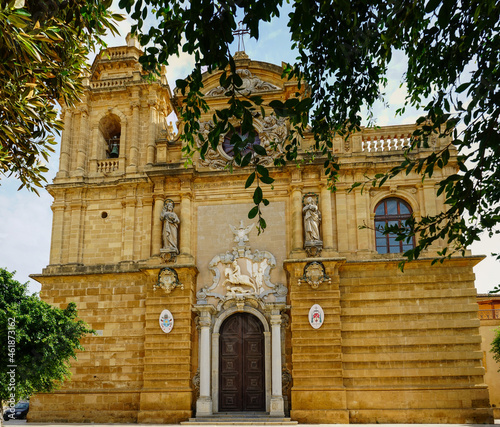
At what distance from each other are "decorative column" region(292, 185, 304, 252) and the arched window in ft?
8.07

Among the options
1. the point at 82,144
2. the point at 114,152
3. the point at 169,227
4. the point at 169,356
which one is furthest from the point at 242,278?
the point at 82,144

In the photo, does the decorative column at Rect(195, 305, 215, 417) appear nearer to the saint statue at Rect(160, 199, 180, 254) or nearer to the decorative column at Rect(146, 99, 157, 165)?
the saint statue at Rect(160, 199, 180, 254)

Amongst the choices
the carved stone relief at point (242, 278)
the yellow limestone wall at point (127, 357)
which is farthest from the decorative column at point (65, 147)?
the carved stone relief at point (242, 278)

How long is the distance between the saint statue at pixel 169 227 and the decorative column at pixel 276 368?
151 inches

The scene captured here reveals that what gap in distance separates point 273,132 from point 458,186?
43.6 feet

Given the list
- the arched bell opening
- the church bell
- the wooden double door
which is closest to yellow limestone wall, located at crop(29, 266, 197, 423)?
the wooden double door

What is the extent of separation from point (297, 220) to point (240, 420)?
6.24 meters

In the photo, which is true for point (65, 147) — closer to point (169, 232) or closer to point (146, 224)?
point (146, 224)

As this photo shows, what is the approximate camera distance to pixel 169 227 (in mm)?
18406

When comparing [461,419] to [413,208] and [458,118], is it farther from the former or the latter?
[458,118]

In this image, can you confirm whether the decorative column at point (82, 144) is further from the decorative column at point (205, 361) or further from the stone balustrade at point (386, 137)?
the stone balustrade at point (386, 137)

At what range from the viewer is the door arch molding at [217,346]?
672 inches

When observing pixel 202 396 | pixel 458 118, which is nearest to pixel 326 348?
pixel 202 396

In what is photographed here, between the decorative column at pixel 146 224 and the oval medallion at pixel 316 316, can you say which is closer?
the oval medallion at pixel 316 316
